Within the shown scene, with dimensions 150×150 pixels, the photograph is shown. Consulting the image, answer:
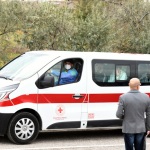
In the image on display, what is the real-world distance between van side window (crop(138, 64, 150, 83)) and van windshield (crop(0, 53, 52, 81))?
2210 millimetres

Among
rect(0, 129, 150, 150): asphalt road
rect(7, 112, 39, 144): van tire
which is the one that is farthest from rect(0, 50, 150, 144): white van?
rect(0, 129, 150, 150): asphalt road

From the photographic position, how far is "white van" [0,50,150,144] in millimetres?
8945

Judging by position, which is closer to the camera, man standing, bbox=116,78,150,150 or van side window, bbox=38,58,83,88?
man standing, bbox=116,78,150,150

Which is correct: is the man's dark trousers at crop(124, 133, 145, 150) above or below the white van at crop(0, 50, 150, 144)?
below

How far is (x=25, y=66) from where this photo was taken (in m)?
9.55

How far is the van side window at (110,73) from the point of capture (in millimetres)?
9883

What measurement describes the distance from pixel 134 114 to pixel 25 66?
3.66m

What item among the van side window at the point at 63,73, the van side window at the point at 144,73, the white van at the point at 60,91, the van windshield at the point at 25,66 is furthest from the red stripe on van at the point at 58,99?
the van side window at the point at 144,73

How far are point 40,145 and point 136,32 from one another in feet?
59.3

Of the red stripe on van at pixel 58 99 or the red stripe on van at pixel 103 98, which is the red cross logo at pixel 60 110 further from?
the red stripe on van at pixel 103 98

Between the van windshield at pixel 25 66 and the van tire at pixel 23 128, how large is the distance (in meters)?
0.78

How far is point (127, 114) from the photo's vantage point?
21.3 ft

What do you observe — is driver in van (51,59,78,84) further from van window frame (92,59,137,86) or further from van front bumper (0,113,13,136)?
van front bumper (0,113,13,136)

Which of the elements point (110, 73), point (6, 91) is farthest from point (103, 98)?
point (6, 91)
